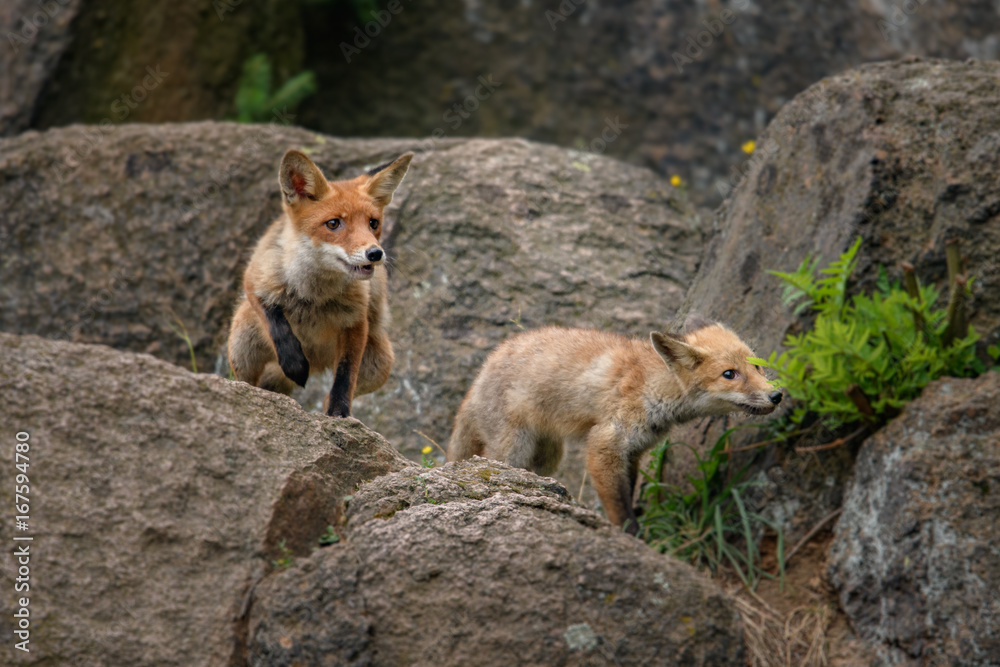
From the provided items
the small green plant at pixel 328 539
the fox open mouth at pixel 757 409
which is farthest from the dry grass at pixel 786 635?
the small green plant at pixel 328 539

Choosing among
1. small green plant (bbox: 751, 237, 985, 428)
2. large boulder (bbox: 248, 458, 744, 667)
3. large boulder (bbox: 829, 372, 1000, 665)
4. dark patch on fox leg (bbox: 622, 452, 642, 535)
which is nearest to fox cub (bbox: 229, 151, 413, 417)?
dark patch on fox leg (bbox: 622, 452, 642, 535)

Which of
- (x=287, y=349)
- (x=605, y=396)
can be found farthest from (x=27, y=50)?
(x=605, y=396)

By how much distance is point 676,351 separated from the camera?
19.0ft

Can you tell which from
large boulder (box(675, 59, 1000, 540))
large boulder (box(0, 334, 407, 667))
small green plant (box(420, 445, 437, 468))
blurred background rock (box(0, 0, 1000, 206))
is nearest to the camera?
large boulder (box(0, 334, 407, 667))

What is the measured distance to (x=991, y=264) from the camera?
198 inches

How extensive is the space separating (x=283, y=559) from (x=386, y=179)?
10.4 feet

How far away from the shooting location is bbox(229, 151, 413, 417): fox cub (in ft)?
19.8

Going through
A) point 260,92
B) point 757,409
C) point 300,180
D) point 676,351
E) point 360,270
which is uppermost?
point 300,180

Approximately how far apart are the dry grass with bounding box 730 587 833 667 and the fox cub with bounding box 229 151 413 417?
8.94ft

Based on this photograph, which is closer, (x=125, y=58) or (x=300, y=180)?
(x=300, y=180)

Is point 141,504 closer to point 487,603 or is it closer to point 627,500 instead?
point 487,603

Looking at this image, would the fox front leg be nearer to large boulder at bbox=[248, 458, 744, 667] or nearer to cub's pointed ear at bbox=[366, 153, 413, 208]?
cub's pointed ear at bbox=[366, 153, 413, 208]

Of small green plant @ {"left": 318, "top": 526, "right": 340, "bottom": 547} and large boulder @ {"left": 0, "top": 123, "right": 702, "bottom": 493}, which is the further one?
large boulder @ {"left": 0, "top": 123, "right": 702, "bottom": 493}

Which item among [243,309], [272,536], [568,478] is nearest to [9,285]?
[243,309]
